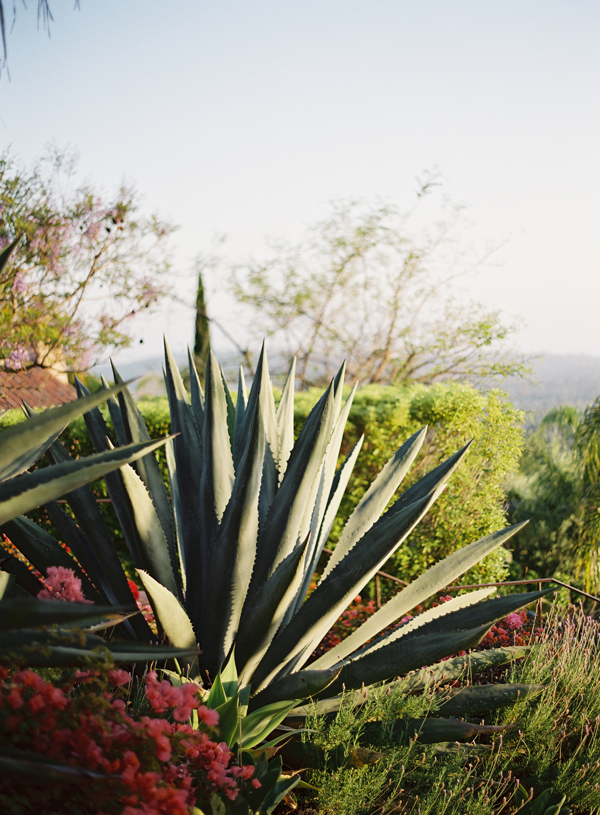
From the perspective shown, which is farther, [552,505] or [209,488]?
[552,505]

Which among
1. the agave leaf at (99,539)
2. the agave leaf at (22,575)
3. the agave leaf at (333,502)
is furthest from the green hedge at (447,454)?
the agave leaf at (22,575)

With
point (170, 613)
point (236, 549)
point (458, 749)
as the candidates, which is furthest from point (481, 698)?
point (170, 613)

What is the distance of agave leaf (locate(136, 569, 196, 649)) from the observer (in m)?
1.40

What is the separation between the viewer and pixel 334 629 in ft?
12.3

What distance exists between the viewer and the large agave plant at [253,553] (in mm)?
1615

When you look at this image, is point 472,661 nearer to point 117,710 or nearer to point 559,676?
point 559,676

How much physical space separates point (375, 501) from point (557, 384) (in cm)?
1961

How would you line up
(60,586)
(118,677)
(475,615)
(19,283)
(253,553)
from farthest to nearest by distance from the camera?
1. (19,283)
2. (475,615)
3. (253,553)
4. (60,586)
5. (118,677)

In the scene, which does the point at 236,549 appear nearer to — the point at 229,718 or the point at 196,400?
the point at 229,718

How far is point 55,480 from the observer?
1130 millimetres

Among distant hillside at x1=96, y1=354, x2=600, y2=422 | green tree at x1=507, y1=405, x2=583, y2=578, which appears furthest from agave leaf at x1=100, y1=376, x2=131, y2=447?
green tree at x1=507, y1=405, x2=583, y2=578

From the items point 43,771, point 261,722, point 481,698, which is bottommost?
point 481,698

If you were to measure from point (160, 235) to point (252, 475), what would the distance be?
8.61 metres

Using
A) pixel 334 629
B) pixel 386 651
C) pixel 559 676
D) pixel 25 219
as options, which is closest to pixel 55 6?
pixel 386 651
